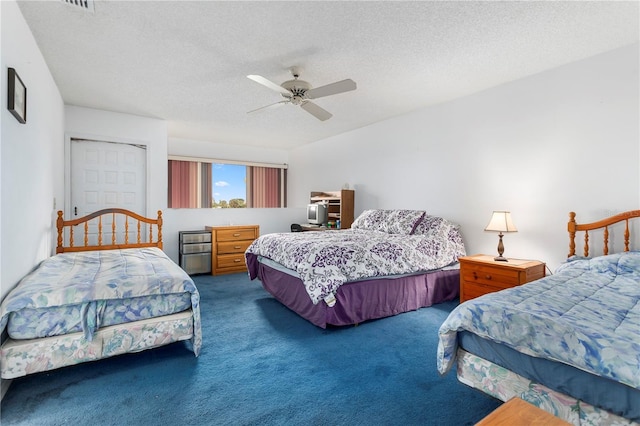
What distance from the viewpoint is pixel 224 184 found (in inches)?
256

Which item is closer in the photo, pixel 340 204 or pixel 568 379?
pixel 568 379

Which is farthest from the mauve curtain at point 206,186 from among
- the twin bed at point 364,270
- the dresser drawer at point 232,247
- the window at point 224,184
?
the twin bed at point 364,270

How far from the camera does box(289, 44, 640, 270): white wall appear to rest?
8.93 feet

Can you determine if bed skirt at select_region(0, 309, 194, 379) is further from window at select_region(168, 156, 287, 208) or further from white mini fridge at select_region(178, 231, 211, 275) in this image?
window at select_region(168, 156, 287, 208)

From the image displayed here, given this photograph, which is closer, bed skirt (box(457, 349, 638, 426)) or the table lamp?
bed skirt (box(457, 349, 638, 426))

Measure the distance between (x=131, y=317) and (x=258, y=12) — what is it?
228 centimetres

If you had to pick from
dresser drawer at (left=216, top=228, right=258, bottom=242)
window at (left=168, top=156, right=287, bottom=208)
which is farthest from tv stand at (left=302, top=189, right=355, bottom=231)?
window at (left=168, top=156, right=287, bottom=208)

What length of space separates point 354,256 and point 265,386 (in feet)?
4.56

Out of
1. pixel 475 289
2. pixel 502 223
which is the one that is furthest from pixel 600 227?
pixel 475 289

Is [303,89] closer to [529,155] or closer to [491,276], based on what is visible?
[529,155]

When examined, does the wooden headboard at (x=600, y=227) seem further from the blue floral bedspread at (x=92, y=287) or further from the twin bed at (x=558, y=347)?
the blue floral bedspread at (x=92, y=287)

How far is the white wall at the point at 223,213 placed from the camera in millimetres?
5672

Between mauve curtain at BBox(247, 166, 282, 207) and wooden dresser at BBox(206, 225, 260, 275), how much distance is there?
1275 millimetres

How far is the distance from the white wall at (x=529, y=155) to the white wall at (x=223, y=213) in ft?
8.80
